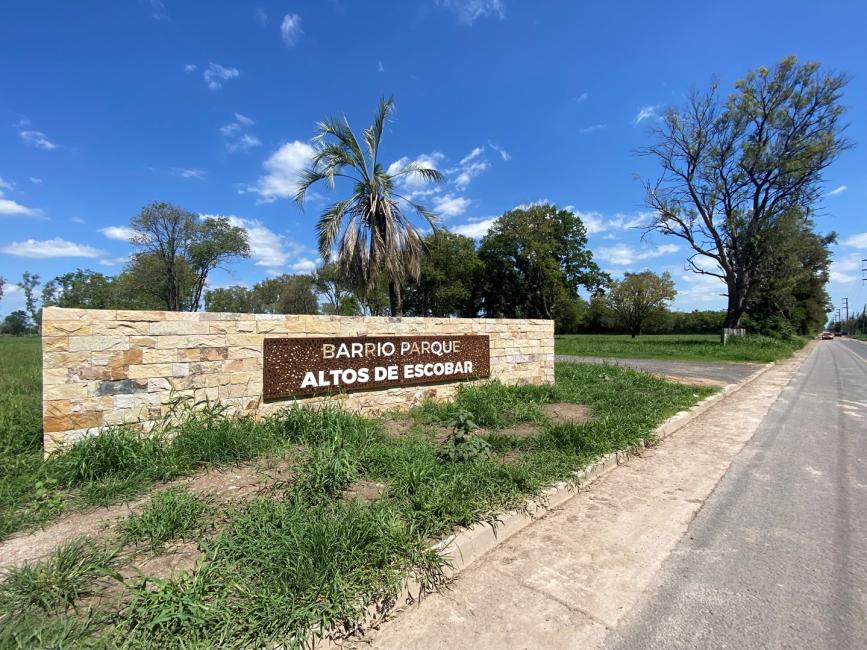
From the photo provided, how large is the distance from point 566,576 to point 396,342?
13.9ft

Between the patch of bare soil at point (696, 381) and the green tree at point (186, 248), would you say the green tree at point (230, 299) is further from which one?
the patch of bare soil at point (696, 381)

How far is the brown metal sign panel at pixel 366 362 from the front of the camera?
5.14m

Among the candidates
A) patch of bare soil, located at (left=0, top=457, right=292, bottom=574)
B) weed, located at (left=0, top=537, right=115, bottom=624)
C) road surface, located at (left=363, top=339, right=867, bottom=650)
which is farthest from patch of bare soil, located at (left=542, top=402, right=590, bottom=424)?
weed, located at (left=0, top=537, right=115, bottom=624)

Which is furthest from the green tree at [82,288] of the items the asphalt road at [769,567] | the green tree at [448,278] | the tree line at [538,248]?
the asphalt road at [769,567]

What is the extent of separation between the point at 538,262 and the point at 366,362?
103 feet

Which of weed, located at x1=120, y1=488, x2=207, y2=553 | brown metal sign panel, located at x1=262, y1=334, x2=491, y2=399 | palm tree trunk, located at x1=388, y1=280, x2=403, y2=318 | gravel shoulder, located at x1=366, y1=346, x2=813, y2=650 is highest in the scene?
palm tree trunk, located at x1=388, y1=280, x2=403, y2=318

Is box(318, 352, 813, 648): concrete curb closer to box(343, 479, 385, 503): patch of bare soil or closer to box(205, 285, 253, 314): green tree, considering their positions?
box(343, 479, 385, 503): patch of bare soil

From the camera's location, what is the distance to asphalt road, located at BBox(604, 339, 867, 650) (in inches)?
81.6

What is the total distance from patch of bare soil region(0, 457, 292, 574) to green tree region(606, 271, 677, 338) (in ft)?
162

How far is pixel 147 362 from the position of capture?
4.23 m

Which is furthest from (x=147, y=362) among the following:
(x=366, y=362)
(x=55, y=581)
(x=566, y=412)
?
(x=566, y=412)

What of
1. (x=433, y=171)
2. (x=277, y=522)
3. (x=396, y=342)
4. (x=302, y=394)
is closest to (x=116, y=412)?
(x=302, y=394)

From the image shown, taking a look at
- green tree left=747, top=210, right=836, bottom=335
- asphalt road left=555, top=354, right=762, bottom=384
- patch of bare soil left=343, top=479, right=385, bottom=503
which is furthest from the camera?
green tree left=747, top=210, right=836, bottom=335

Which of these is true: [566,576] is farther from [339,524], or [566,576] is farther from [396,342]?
[396,342]
